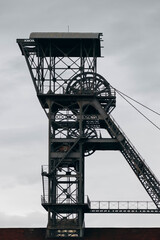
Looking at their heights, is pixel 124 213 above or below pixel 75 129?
below

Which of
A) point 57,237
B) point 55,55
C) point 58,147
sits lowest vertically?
point 57,237

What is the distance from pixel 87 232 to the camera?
12988 centimetres

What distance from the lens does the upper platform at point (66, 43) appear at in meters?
132

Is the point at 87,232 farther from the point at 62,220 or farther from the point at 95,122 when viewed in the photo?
the point at 95,122

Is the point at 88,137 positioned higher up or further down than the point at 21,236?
higher up

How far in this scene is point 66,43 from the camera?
133 meters

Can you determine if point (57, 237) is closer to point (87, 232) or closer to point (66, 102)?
point (87, 232)

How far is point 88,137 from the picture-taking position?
132375 mm

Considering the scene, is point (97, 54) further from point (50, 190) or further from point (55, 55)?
point (50, 190)

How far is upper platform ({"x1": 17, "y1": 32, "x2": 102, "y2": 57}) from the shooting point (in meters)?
132

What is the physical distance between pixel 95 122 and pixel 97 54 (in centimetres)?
831

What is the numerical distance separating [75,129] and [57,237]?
12637mm

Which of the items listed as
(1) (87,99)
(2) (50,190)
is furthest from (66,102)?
(2) (50,190)

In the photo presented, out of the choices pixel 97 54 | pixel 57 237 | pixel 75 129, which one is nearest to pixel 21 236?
pixel 57 237
